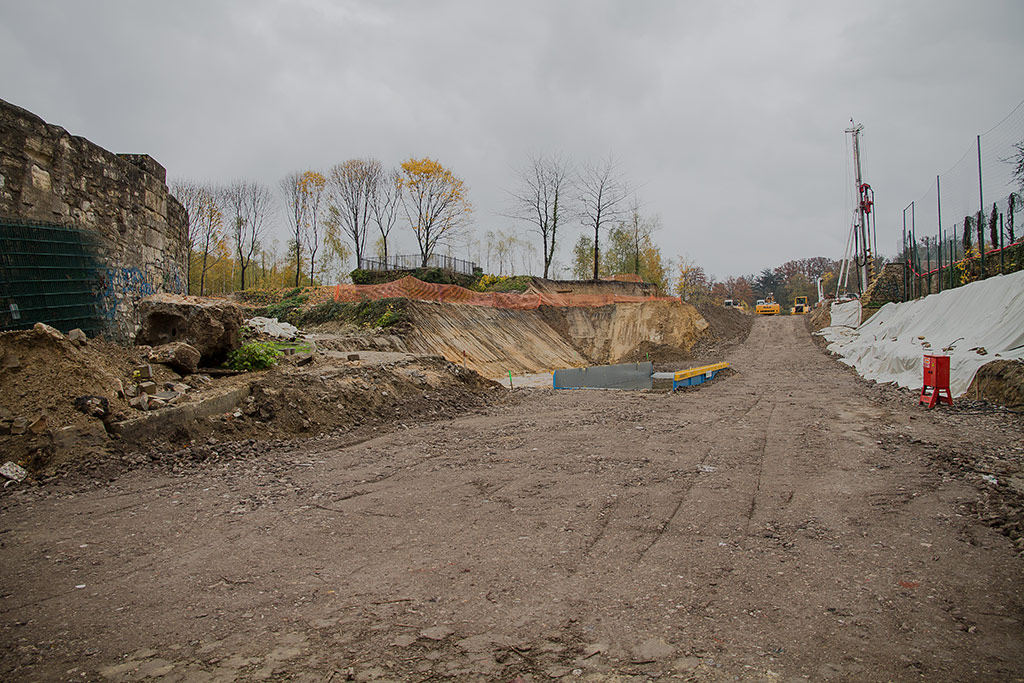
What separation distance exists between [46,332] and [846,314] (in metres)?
38.7

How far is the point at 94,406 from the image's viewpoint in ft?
20.7

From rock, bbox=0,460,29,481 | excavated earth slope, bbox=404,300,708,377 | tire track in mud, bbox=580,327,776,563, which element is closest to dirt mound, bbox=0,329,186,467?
rock, bbox=0,460,29,481

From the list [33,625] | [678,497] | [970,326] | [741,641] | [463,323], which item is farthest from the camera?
[463,323]

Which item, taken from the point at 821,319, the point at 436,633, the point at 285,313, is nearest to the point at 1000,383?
the point at 436,633

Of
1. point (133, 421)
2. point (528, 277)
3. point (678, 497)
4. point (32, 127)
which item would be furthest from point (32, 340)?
point (528, 277)

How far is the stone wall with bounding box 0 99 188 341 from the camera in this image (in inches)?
275

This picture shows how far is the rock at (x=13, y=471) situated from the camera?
17.7 ft

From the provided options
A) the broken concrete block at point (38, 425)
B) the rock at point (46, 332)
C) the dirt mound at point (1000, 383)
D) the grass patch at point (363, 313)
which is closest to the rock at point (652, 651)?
the broken concrete block at point (38, 425)

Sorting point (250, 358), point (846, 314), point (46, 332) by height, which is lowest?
point (250, 358)

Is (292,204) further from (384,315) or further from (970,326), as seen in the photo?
(970,326)

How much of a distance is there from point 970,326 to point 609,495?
1451 centimetres

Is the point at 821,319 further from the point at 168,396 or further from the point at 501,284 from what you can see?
the point at 168,396

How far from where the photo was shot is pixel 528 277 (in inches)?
1426

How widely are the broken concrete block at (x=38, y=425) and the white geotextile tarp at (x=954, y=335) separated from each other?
1533 cm
